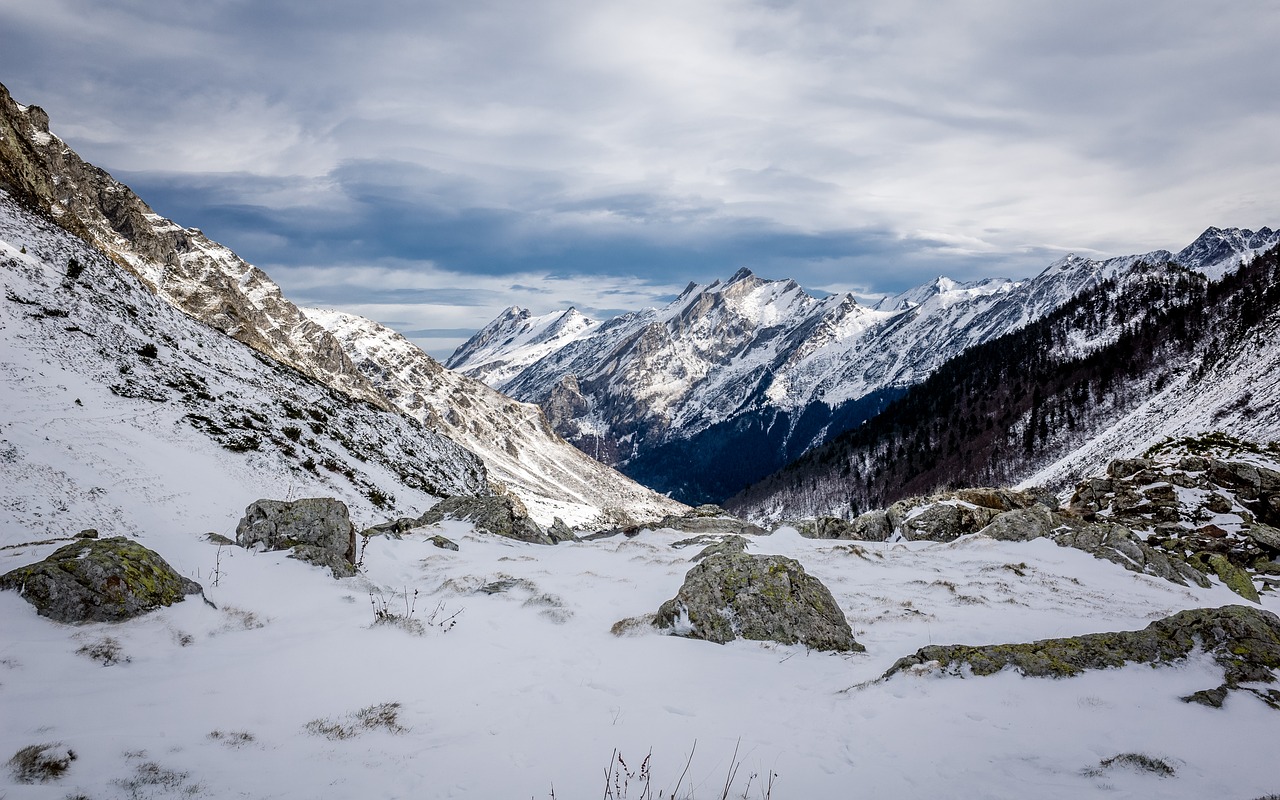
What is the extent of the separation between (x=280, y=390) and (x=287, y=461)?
55.4ft

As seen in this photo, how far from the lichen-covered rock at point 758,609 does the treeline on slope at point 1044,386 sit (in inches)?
4458

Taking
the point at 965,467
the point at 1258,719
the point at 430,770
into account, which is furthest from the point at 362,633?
the point at 965,467

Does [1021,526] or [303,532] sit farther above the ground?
[303,532]

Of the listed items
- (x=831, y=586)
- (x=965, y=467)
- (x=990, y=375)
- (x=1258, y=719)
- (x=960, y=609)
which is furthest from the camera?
(x=990, y=375)

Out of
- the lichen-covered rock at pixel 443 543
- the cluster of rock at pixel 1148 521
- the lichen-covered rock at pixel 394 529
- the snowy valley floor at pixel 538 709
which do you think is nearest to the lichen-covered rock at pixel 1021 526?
the cluster of rock at pixel 1148 521

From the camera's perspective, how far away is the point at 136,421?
28.6m

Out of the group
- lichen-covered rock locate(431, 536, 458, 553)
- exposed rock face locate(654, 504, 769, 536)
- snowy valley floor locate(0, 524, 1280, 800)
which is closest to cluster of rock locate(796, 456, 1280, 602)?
exposed rock face locate(654, 504, 769, 536)

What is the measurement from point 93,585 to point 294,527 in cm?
658

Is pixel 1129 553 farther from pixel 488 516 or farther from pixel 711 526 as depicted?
pixel 488 516

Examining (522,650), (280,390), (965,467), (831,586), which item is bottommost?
(965,467)

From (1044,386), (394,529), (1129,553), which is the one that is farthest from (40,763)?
(1044,386)

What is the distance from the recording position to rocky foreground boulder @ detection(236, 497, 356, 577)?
1519 cm

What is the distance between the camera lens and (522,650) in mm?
11133

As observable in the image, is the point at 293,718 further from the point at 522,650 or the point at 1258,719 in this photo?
the point at 1258,719
